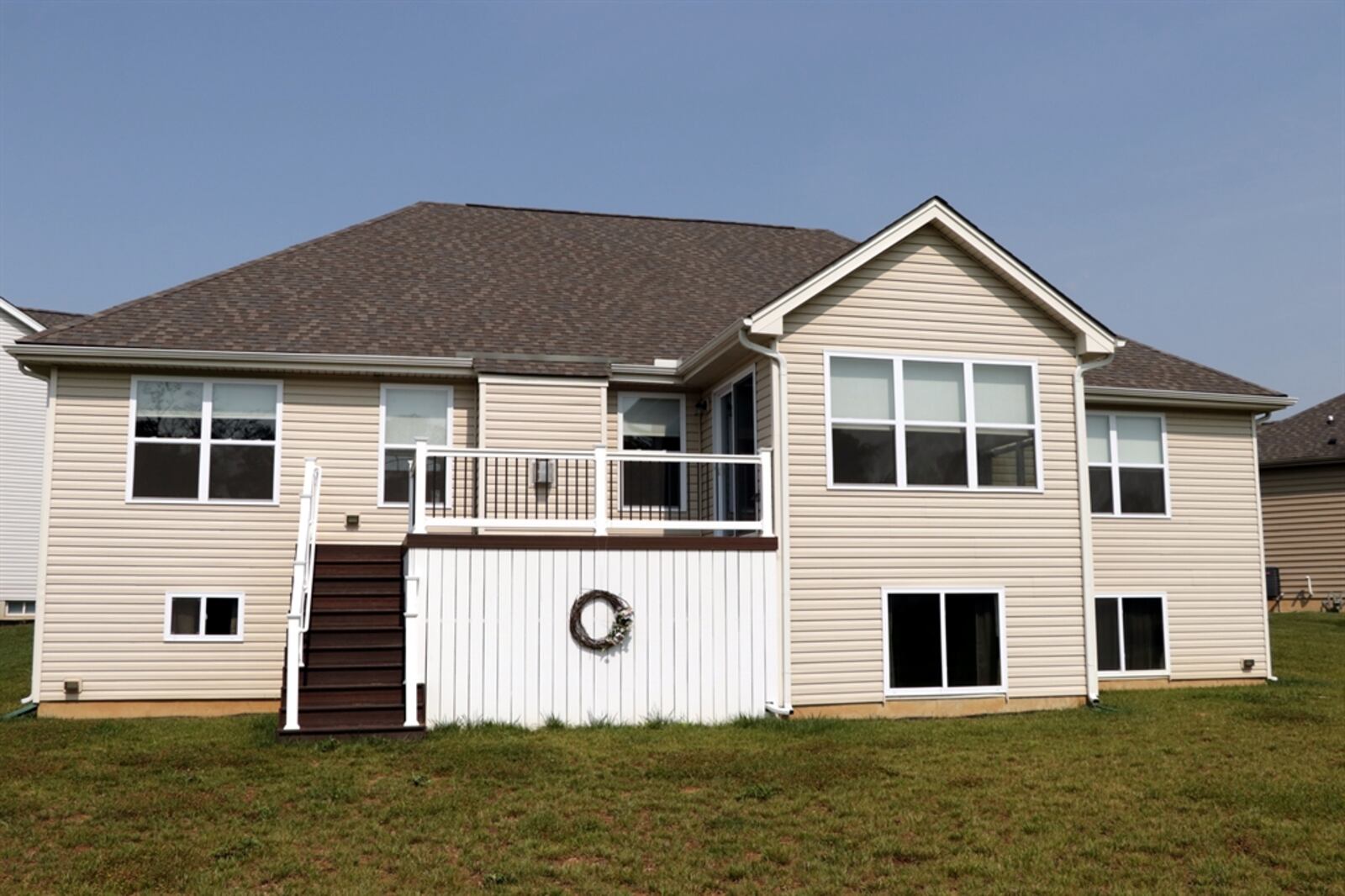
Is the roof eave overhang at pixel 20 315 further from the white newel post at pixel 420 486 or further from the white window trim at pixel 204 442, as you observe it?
the white newel post at pixel 420 486

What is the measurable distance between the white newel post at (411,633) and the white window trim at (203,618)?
9.40 ft

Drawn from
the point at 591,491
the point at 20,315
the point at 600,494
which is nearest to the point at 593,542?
the point at 600,494

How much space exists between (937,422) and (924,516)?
3.54 ft

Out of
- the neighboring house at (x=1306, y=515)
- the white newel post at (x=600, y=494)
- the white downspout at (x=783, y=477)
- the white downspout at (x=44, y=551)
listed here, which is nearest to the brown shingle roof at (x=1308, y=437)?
the neighboring house at (x=1306, y=515)

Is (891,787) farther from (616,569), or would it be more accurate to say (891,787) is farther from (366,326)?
(366,326)

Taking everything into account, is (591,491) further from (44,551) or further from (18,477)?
(18,477)

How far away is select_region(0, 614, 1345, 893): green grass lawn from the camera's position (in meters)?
6.92

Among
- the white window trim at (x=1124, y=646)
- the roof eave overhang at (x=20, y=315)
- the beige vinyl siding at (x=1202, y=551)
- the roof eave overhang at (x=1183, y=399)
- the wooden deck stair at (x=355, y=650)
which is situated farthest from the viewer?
the roof eave overhang at (x=20, y=315)

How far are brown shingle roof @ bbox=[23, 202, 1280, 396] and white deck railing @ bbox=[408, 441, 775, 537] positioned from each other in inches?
51.3

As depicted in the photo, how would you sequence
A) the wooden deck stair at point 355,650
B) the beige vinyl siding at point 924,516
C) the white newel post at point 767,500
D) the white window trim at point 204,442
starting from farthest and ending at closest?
the white window trim at point 204,442, the beige vinyl siding at point 924,516, the white newel post at point 767,500, the wooden deck stair at point 355,650

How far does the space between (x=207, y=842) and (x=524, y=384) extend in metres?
7.45

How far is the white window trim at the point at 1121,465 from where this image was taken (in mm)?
15398

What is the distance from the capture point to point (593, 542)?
464 inches

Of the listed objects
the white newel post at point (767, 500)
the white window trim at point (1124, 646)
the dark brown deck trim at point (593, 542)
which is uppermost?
the white newel post at point (767, 500)
